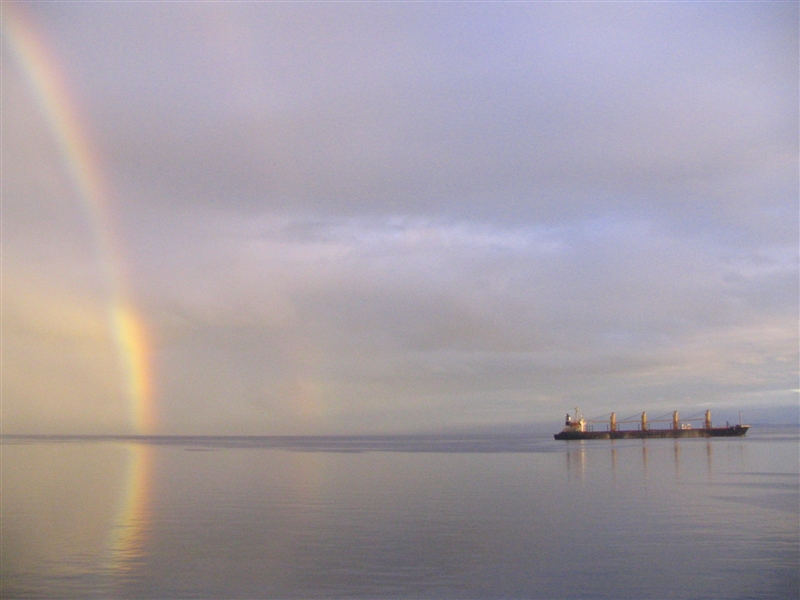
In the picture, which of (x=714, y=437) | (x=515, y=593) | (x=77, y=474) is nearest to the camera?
(x=515, y=593)

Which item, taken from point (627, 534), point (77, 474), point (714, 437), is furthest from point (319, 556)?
point (714, 437)

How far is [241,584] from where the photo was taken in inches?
936

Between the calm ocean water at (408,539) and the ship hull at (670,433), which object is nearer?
the calm ocean water at (408,539)

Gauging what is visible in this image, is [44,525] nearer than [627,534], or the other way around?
[627,534]

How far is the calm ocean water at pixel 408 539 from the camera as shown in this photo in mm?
23375

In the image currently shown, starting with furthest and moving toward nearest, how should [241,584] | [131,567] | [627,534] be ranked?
[627,534] < [131,567] < [241,584]

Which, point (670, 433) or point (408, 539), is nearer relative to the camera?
point (408, 539)

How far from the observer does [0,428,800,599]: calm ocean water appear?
76.7 ft

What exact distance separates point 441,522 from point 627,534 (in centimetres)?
820

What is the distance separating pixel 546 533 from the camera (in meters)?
32.3

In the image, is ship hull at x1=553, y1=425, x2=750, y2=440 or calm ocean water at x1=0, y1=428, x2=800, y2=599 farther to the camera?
ship hull at x1=553, y1=425, x2=750, y2=440

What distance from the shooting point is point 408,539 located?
30.7 metres

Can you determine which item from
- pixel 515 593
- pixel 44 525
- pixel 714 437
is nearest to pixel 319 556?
pixel 515 593

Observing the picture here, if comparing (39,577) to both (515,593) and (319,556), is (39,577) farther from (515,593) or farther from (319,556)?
(515,593)
